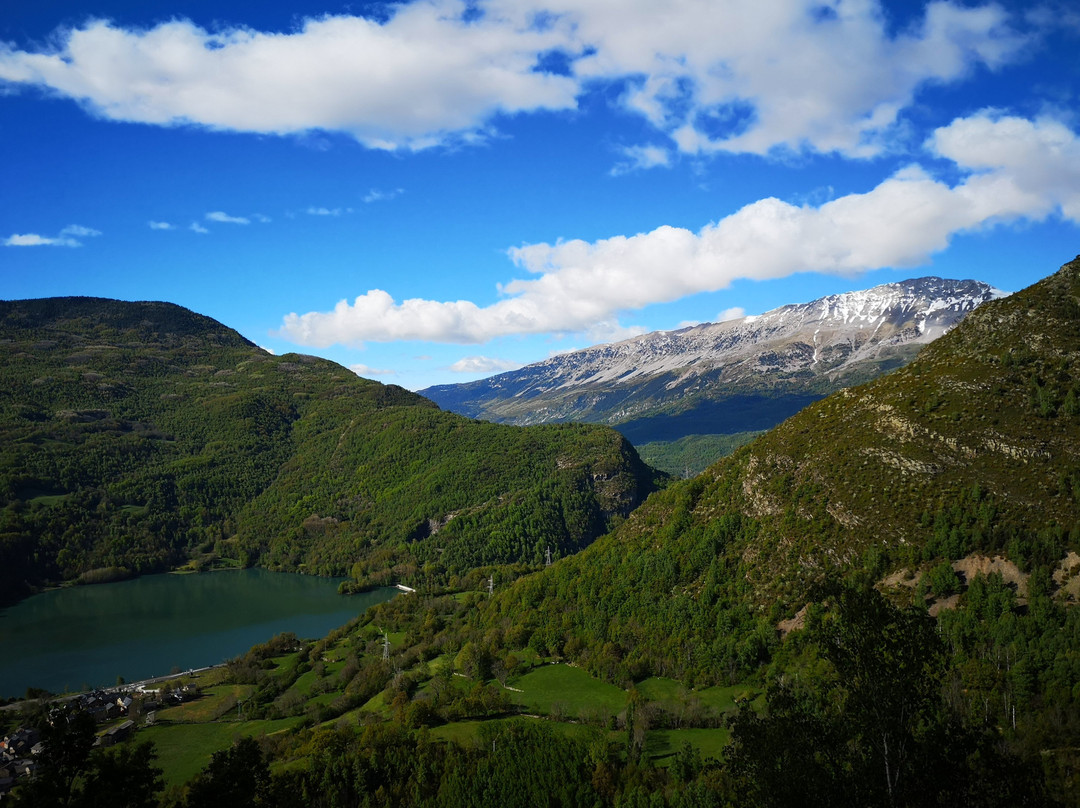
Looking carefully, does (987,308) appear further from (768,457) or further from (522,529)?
(522,529)

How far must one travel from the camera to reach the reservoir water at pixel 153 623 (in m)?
107

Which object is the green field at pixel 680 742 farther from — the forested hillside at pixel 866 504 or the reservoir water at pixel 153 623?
the reservoir water at pixel 153 623

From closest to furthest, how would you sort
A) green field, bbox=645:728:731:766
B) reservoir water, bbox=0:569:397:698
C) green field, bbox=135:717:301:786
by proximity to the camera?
green field, bbox=645:728:731:766 → green field, bbox=135:717:301:786 → reservoir water, bbox=0:569:397:698

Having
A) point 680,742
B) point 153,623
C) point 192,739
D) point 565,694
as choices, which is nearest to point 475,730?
point 565,694

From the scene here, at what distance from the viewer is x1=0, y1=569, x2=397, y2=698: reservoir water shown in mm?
106750

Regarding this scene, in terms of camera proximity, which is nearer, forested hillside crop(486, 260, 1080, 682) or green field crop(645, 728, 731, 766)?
green field crop(645, 728, 731, 766)

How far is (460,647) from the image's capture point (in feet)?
314

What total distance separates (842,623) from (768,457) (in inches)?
2569

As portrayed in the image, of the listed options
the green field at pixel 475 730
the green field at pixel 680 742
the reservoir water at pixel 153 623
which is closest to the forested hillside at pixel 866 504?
the green field at pixel 680 742

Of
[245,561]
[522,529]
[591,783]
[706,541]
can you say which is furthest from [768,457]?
[245,561]

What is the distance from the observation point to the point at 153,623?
132125 millimetres

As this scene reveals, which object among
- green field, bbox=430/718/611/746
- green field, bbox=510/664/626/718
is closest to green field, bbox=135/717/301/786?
green field, bbox=430/718/611/746

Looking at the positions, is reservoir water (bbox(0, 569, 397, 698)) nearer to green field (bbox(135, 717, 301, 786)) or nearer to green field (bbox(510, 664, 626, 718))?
green field (bbox(135, 717, 301, 786))

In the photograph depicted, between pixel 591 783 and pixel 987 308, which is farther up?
pixel 987 308
